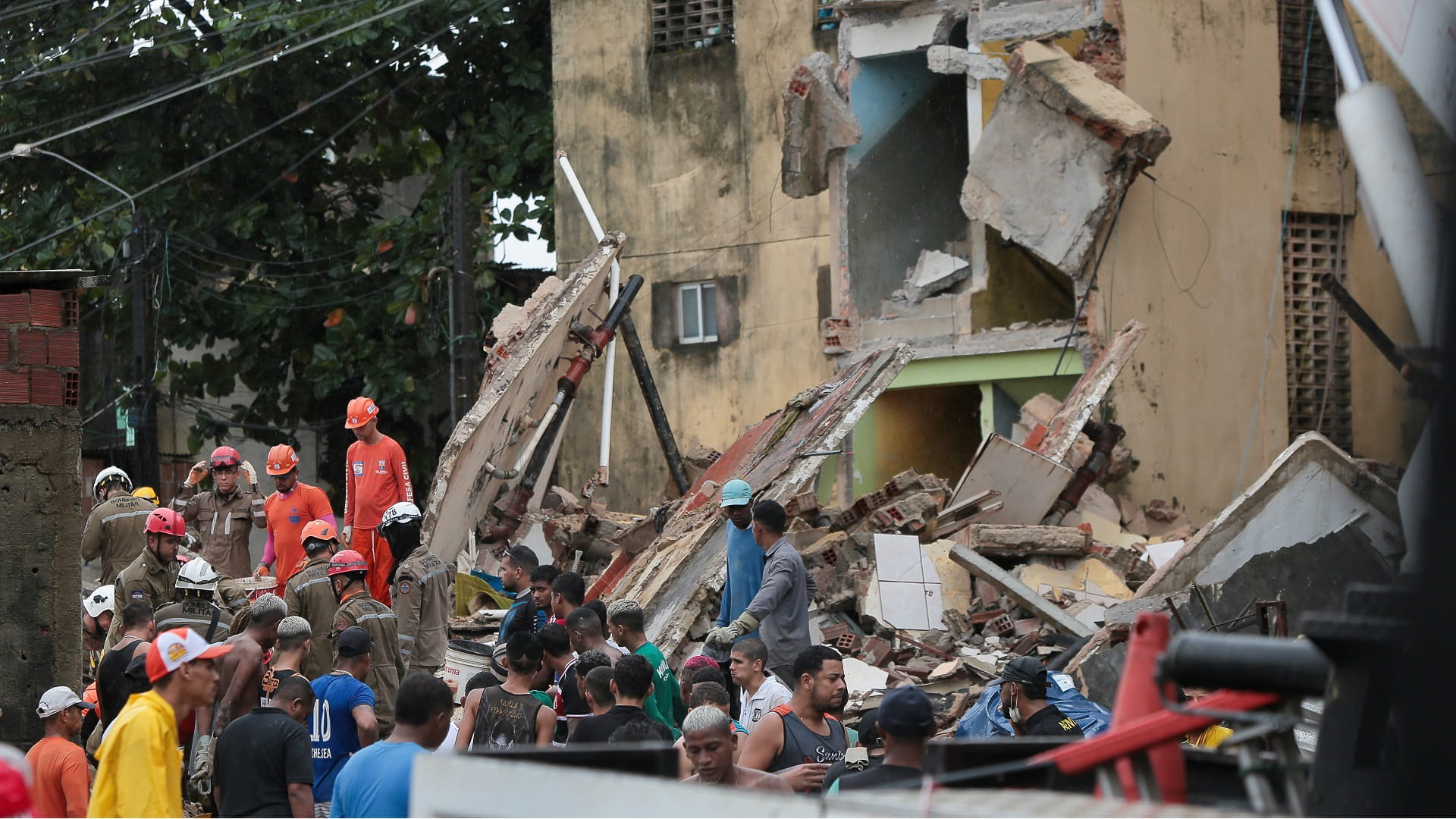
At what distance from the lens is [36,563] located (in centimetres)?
936

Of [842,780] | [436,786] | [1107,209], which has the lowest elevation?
[842,780]

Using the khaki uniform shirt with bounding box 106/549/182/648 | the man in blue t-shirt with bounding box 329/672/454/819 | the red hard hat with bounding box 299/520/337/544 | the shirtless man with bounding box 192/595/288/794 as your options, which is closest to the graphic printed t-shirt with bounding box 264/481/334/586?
the khaki uniform shirt with bounding box 106/549/182/648

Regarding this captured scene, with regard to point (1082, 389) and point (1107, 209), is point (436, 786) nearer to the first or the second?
point (1082, 389)

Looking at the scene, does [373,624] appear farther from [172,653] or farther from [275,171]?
[275,171]

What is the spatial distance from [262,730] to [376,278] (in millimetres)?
16783

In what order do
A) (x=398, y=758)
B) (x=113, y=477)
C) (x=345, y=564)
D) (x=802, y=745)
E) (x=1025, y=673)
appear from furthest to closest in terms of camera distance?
(x=113, y=477) < (x=345, y=564) < (x=1025, y=673) < (x=802, y=745) < (x=398, y=758)

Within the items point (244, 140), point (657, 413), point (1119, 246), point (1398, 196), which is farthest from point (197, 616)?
point (244, 140)

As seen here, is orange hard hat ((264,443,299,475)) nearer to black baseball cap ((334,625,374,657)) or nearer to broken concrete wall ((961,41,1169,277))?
black baseball cap ((334,625,374,657))

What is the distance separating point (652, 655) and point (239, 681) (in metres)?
1.96

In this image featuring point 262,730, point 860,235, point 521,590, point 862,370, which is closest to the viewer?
point 262,730

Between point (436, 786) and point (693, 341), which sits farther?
point (693, 341)

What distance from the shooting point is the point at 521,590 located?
33.4 feet

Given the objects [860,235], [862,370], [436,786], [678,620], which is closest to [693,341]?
[860,235]

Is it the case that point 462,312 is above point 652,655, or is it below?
above
